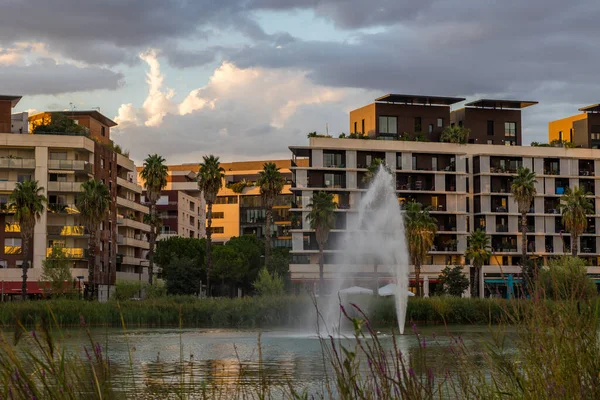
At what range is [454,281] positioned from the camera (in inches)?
3893

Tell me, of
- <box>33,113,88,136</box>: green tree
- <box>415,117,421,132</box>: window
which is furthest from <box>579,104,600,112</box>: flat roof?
<box>33,113,88,136</box>: green tree

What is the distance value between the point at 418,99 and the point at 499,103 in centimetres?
1099

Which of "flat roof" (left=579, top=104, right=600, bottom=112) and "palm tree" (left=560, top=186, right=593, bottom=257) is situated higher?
"flat roof" (left=579, top=104, right=600, bottom=112)

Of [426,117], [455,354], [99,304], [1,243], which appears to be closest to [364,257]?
[426,117]

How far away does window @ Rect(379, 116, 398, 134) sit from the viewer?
376ft

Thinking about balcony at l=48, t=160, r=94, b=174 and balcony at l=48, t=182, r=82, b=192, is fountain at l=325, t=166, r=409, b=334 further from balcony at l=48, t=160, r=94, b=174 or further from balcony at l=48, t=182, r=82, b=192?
balcony at l=48, t=160, r=94, b=174

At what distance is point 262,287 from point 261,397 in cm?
7214

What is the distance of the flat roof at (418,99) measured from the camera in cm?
11394

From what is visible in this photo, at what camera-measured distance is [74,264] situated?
9800cm

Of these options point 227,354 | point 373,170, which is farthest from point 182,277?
point 227,354

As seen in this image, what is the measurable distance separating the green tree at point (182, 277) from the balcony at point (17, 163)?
21.3 meters

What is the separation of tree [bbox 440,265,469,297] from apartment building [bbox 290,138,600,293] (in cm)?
654

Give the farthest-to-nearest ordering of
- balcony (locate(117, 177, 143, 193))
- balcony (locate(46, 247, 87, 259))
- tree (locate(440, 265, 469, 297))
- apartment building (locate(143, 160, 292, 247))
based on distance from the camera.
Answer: apartment building (locate(143, 160, 292, 247))
balcony (locate(117, 177, 143, 193))
tree (locate(440, 265, 469, 297))
balcony (locate(46, 247, 87, 259))

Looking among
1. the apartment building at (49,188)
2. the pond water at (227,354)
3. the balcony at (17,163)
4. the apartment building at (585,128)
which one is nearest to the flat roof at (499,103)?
the apartment building at (585,128)
